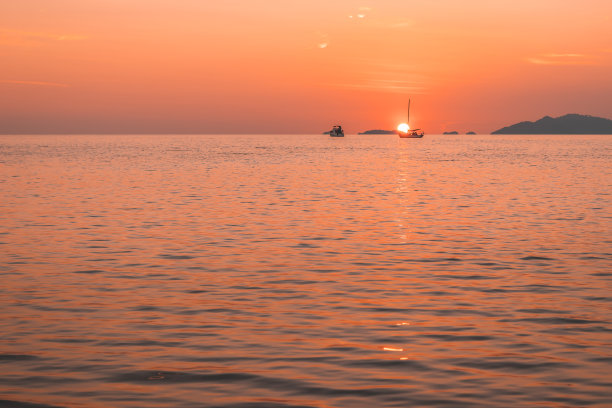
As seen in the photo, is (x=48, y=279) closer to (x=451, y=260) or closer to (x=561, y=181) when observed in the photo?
(x=451, y=260)

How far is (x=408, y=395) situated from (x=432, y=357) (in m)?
2.06

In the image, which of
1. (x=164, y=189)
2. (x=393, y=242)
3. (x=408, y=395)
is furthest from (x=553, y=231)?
(x=164, y=189)

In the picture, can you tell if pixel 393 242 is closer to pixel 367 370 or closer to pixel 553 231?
pixel 553 231

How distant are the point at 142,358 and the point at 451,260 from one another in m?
13.3

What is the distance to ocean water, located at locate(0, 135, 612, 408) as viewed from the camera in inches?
464

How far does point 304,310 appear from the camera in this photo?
1703 cm

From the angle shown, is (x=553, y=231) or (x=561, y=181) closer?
(x=553, y=231)

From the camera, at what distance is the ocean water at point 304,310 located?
38.7 ft

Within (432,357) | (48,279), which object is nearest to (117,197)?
(48,279)

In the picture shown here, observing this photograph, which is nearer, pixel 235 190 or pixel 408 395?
pixel 408 395

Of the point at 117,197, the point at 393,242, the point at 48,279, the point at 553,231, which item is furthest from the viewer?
the point at 117,197

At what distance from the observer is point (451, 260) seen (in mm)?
24125

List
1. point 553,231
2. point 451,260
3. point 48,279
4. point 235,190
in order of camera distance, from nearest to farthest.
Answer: point 48,279 → point 451,260 → point 553,231 → point 235,190

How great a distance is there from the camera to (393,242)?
28.3 meters
